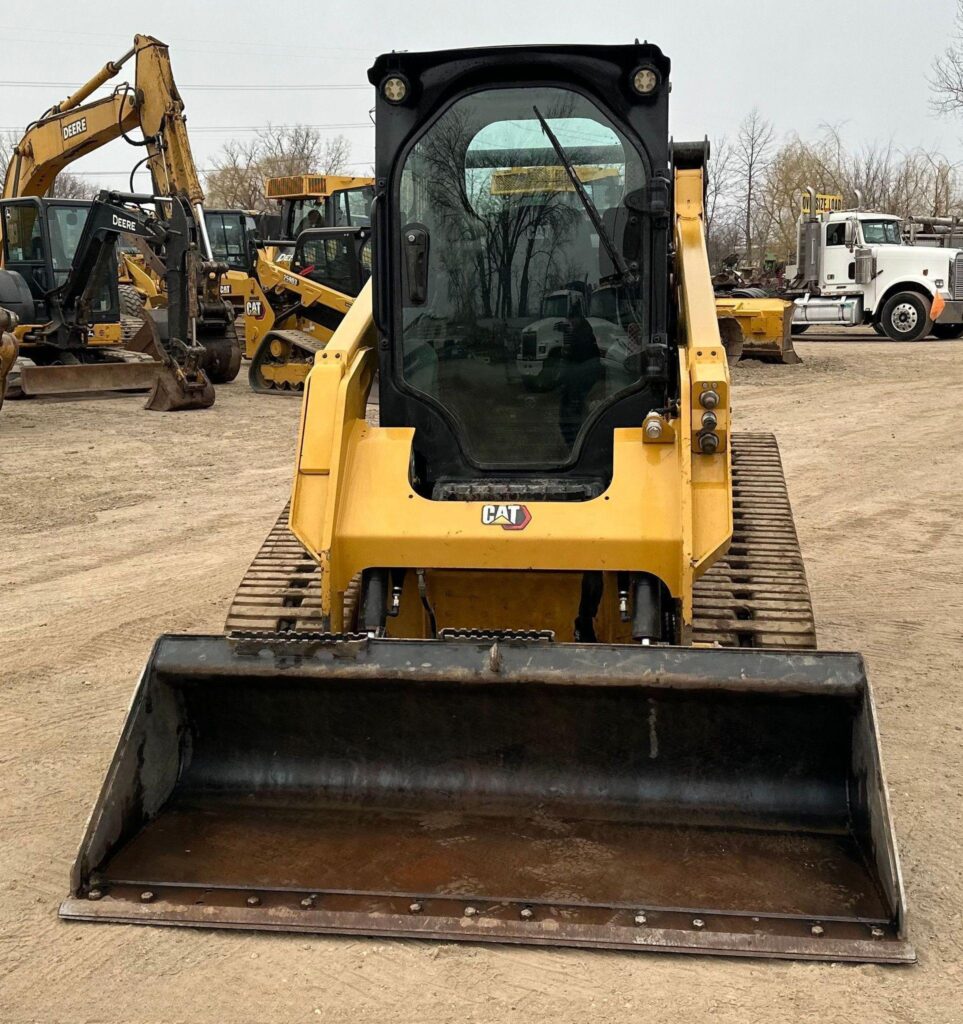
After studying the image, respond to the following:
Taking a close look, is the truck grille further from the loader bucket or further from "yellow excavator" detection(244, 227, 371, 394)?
the loader bucket

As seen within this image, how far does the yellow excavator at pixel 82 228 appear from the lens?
15.7m

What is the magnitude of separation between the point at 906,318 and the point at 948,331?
1.22 meters

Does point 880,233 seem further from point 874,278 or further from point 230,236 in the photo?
point 230,236

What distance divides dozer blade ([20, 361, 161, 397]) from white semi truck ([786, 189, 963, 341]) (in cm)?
1341

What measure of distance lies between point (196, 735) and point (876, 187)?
163ft

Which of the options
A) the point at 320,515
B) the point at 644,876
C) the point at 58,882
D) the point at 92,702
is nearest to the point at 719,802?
the point at 644,876

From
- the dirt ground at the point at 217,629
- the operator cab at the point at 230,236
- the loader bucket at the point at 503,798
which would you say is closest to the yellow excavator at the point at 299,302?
the dirt ground at the point at 217,629

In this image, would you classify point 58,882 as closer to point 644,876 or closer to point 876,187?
point 644,876

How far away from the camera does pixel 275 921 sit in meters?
3.30

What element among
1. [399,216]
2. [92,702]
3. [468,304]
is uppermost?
[399,216]

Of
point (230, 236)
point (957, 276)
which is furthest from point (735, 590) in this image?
point (957, 276)

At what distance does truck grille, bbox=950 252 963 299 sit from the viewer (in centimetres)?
2300

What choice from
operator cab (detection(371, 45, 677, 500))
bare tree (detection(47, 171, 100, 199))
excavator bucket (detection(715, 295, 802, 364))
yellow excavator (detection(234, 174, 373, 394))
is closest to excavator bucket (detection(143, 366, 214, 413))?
yellow excavator (detection(234, 174, 373, 394))

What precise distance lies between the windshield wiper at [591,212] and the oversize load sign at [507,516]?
99 centimetres
